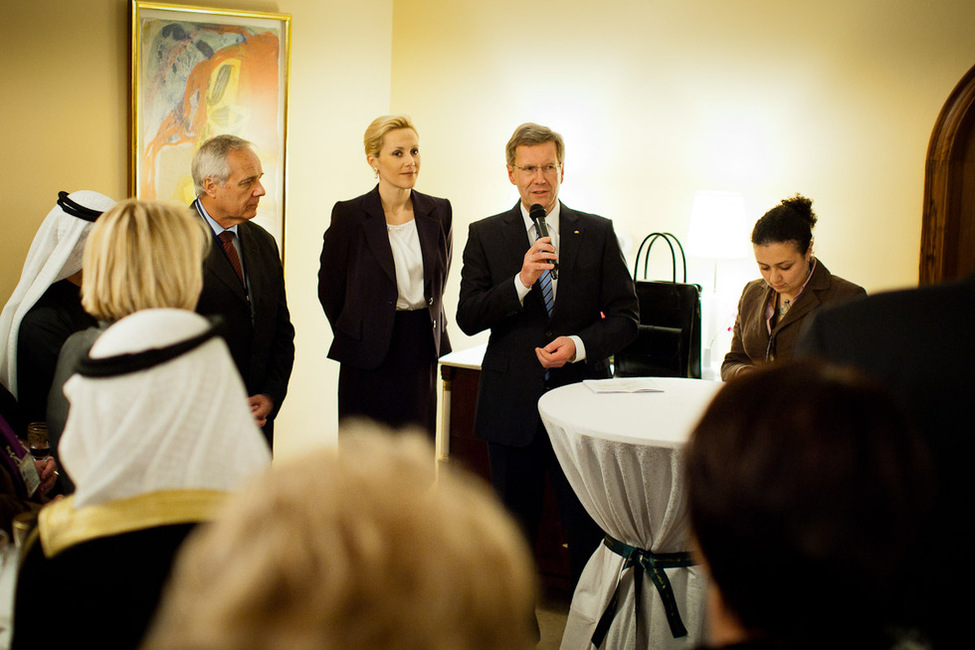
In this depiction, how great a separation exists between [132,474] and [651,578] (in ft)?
5.33

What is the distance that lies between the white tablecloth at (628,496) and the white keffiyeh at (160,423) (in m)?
1.19

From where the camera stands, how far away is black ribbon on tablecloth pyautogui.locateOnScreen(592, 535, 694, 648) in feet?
7.87

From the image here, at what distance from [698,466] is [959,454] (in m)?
0.37

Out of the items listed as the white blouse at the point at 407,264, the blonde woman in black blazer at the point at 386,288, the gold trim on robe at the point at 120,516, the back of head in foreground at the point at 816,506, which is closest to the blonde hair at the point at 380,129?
the blonde woman in black blazer at the point at 386,288

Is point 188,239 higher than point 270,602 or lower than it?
higher

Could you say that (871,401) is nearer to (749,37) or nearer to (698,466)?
(698,466)

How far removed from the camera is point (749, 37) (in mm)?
4242

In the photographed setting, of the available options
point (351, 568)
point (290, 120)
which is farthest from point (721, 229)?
point (351, 568)

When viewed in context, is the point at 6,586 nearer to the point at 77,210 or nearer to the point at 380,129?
the point at 77,210

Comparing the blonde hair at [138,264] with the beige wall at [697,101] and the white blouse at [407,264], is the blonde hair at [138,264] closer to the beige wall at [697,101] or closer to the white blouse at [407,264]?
the white blouse at [407,264]

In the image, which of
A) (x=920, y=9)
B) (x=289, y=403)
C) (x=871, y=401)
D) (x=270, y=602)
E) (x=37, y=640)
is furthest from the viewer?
(x=289, y=403)

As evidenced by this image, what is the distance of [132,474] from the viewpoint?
129 cm

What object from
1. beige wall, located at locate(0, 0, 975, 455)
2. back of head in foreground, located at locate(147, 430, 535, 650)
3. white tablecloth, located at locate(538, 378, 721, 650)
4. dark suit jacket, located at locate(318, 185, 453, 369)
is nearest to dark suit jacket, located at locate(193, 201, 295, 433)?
dark suit jacket, located at locate(318, 185, 453, 369)

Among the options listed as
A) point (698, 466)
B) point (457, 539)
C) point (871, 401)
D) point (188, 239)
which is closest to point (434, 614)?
point (457, 539)
